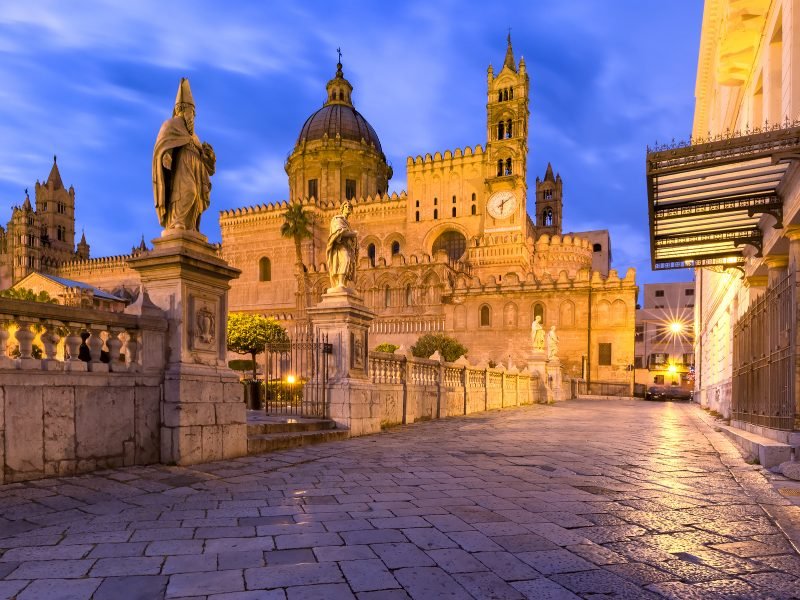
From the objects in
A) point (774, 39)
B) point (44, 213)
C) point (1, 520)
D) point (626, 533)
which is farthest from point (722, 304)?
point (44, 213)

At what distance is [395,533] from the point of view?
3.87 metres

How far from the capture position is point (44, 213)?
286 feet

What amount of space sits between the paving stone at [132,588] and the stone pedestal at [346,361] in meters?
7.16

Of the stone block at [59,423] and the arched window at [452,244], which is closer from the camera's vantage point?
the stone block at [59,423]

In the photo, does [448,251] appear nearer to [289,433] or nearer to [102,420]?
[289,433]

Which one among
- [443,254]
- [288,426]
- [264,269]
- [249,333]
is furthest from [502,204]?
[288,426]

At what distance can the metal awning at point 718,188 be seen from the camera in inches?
277

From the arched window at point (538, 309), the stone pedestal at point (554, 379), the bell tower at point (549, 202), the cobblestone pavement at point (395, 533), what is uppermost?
the bell tower at point (549, 202)

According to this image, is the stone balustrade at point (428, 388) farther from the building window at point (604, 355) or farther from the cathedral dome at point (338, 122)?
the cathedral dome at point (338, 122)

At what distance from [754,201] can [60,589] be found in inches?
408

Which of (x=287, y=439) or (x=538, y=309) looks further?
(x=538, y=309)

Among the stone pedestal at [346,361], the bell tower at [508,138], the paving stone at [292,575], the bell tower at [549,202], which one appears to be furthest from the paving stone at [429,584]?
Answer: the bell tower at [549,202]

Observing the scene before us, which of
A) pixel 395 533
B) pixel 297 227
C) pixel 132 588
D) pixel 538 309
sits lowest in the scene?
pixel 395 533

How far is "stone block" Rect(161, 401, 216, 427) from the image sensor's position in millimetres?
6523
